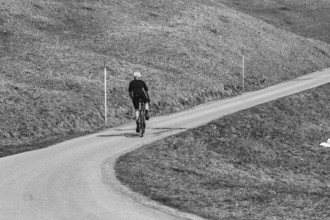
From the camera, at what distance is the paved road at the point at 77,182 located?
10453 millimetres

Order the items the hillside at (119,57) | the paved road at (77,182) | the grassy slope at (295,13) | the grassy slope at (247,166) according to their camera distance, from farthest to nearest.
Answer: the grassy slope at (295,13) → the hillside at (119,57) → the grassy slope at (247,166) → the paved road at (77,182)

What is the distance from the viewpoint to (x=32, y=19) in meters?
41.3

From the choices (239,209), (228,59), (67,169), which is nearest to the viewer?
(239,209)

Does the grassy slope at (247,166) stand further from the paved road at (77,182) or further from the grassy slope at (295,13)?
the grassy slope at (295,13)

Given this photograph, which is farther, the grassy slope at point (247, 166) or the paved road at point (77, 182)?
the grassy slope at point (247, 166)

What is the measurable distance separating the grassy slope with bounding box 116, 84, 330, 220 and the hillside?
5.16 m

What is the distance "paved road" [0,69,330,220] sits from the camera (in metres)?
10.5

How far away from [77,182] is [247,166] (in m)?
7.61

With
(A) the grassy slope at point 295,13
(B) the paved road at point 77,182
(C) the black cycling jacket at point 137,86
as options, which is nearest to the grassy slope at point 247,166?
(B) the paved road at point 77,182

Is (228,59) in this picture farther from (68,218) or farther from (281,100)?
(68,218)

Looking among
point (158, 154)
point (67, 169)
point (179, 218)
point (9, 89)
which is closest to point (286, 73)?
point (9, 89)

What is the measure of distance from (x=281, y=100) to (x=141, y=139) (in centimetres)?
1252

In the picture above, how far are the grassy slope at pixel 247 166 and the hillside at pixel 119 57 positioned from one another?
5.16 meters

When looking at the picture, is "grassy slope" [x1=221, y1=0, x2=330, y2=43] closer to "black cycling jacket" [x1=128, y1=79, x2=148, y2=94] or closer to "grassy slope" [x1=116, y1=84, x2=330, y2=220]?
"grassy slope" [x1=116, y1=84, x2=330, y2=220]
